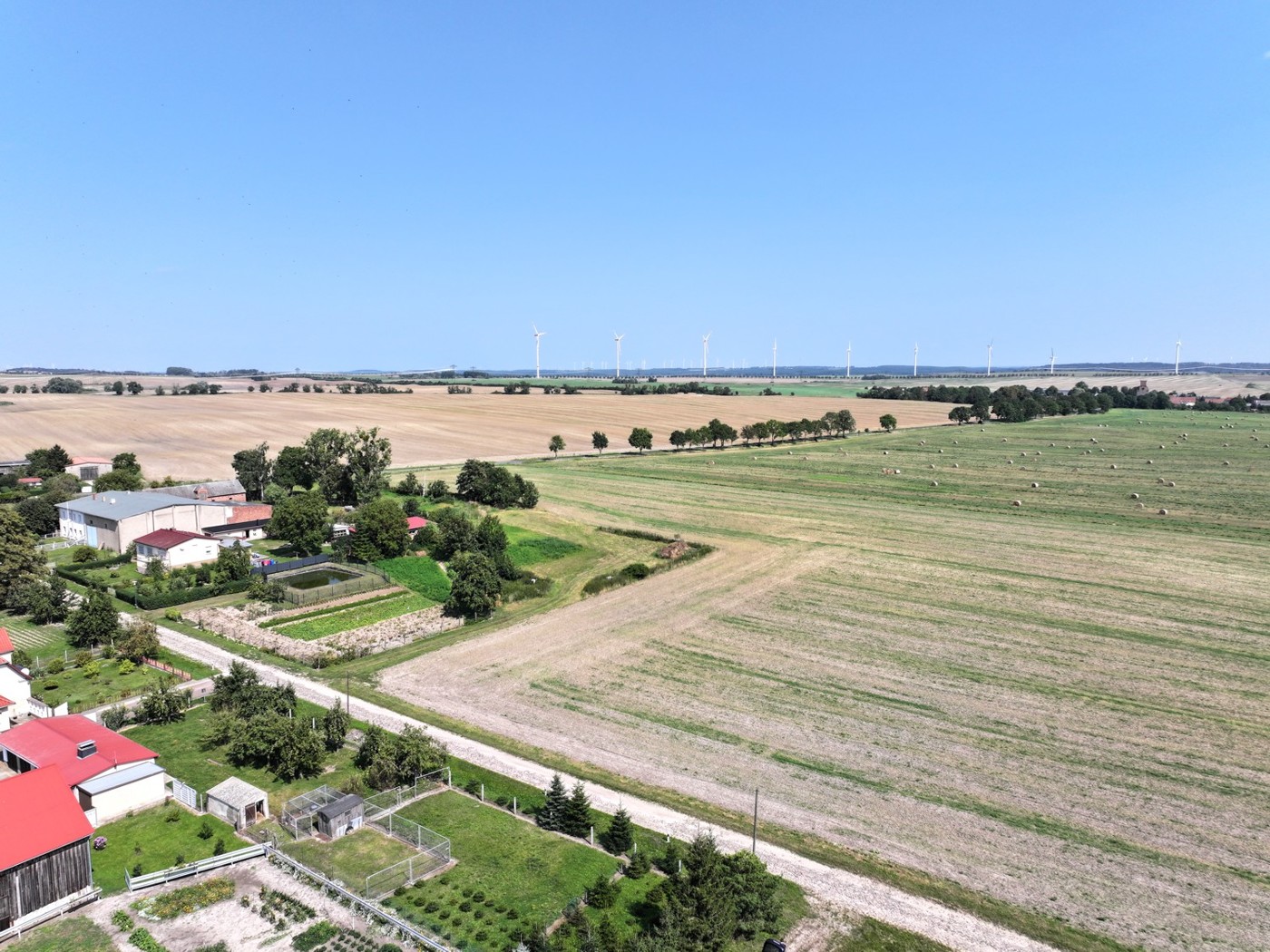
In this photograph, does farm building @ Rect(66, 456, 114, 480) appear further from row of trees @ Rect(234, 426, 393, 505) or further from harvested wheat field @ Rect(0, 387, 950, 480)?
row of trees @ Rect(234, 426, 393, 505)

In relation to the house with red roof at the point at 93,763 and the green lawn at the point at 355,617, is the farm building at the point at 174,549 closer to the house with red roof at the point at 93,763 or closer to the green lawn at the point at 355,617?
the green lawn at the point at 355,617

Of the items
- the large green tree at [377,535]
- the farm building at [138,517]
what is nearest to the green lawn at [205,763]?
the large green tree at [377,535]

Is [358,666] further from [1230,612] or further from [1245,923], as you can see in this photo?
[1230,612]

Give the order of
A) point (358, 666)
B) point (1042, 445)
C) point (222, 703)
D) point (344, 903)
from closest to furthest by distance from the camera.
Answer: point (344, 903) < point (222, 703) < point (358, 666) < point (1042, 445)

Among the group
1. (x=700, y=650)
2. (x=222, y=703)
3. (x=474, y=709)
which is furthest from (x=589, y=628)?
(x=222, y=703)

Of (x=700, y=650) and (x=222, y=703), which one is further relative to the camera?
(x=700, y=650)

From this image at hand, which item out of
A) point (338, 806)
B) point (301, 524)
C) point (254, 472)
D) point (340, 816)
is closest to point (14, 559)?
point (301, 524)

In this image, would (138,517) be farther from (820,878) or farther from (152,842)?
(820,878)
